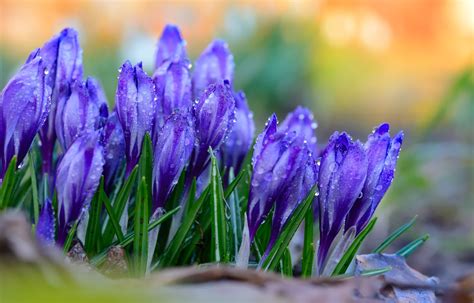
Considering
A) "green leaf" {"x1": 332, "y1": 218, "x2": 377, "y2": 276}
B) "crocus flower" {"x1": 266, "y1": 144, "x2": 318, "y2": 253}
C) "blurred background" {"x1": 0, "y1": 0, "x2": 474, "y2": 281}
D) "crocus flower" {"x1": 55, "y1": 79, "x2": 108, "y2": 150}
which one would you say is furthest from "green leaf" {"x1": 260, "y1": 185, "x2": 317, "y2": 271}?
"blurred background" {"x1": 0, "y1": 0, "x2": 474, "y2": 281}

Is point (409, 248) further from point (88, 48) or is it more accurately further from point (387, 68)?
point (387, 68)

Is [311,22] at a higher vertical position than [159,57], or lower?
higher

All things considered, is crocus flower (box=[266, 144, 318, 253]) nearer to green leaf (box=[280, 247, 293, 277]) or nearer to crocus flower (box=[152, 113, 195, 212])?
green leaf (box=[280, 247, 293, 277])

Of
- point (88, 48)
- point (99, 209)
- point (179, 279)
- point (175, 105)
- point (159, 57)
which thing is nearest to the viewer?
point (179, 279)

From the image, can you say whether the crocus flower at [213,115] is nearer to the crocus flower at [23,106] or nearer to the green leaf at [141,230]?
the green leaf at [141,230]

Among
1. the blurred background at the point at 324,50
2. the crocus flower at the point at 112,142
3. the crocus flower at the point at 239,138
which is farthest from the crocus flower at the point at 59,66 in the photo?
the blurred background at the point at 324,50

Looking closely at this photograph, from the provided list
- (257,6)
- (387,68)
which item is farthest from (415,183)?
(387,68)

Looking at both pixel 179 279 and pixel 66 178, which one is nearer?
pixel 179 279

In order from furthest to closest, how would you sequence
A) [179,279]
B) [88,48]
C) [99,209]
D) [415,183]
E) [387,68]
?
[387,68] → [88,48] → [415,183] → [99,209] → [179,279]
